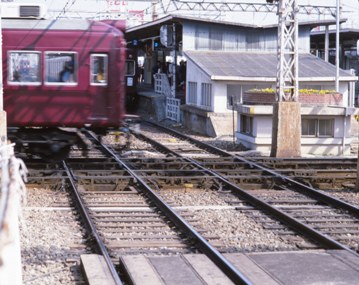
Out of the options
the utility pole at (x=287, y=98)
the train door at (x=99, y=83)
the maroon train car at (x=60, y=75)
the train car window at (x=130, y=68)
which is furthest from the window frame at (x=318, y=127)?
the train car window at (x=130, y=68)

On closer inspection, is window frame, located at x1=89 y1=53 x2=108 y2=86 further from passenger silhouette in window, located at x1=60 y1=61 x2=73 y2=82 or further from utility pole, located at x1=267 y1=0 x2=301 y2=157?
utility pole, located at x1=267 y1=0 x2=301 y2=157

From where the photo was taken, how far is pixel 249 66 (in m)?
27.1

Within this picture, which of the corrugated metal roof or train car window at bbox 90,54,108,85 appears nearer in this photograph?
train car window at bbox 90,54,108,85

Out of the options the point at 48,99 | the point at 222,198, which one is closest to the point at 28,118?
the point at 48,99

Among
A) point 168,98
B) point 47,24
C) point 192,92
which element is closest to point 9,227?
point 47,24

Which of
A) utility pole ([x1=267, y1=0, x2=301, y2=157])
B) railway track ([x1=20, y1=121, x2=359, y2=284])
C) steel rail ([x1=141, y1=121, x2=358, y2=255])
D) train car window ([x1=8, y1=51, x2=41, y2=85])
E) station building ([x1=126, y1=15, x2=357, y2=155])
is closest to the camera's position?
steel rail ([x1=141, y1=121, x2=358, y2=255])

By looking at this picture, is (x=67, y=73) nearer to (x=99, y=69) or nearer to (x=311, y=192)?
(x=99, y=69)

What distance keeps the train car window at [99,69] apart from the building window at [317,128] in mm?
7505

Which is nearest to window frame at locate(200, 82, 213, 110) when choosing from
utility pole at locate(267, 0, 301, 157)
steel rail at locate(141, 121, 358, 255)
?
utility pole at locate(267, 0, 301, 157)

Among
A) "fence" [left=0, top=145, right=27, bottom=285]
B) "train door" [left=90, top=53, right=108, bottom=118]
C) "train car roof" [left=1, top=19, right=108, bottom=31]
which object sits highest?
"train car roof" [left=1, top=19, right=108, bottom=31]

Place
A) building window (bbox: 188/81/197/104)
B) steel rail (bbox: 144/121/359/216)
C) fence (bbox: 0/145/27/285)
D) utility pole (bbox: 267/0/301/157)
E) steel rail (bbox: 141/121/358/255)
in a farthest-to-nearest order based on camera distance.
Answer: building window (bbox: 188/81/197/104), utility pole (bbox: 267/0/301/157), steel rail (bbox: 144/121/359/216), steel rail (bbox: 141/121/358/255), fence (bbox: 0/145/27/285)

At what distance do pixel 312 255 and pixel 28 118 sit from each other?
777 cm

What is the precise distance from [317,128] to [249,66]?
7579mm

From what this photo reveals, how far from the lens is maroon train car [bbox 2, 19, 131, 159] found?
1386 centimetres
